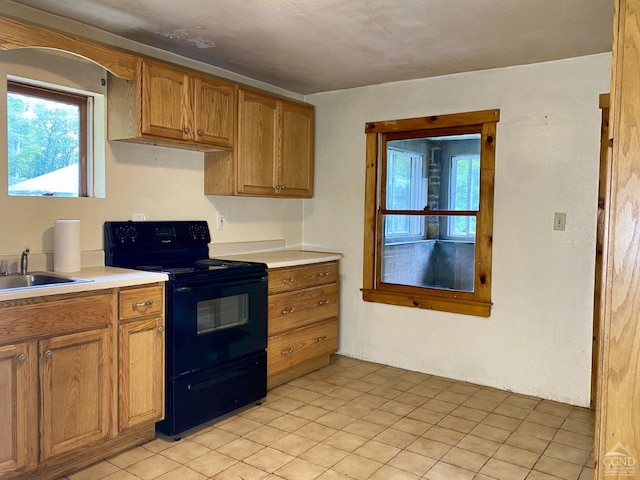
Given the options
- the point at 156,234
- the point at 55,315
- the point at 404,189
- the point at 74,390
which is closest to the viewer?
the point at 55,315

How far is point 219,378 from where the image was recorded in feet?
9.32

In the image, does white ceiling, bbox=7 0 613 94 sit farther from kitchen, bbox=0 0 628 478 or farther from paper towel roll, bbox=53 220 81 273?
paper towel roll, bbox=53 220 81 273

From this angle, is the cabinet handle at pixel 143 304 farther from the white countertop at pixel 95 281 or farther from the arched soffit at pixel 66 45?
the arched soffit at pixel 66 45

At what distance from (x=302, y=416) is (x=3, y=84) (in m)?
2.40

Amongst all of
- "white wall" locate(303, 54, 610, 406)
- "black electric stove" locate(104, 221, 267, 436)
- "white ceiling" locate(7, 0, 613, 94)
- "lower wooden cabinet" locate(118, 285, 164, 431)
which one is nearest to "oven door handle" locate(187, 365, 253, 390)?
"black electric stove" locate(104, 221, 267, 436)

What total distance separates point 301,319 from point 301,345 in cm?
19

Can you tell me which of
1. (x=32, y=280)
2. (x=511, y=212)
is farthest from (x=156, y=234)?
(x=511, y=212)

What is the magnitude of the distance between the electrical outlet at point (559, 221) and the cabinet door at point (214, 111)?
7.27ft

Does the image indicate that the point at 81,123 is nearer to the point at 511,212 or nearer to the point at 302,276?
A: the point at 302,276

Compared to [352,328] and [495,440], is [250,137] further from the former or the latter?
[495,440]

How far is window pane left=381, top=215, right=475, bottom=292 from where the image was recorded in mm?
3695

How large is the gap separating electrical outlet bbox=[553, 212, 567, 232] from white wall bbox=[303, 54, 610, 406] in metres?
0.03

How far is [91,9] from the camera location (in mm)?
2514

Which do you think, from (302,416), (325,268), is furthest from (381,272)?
(302,416)
